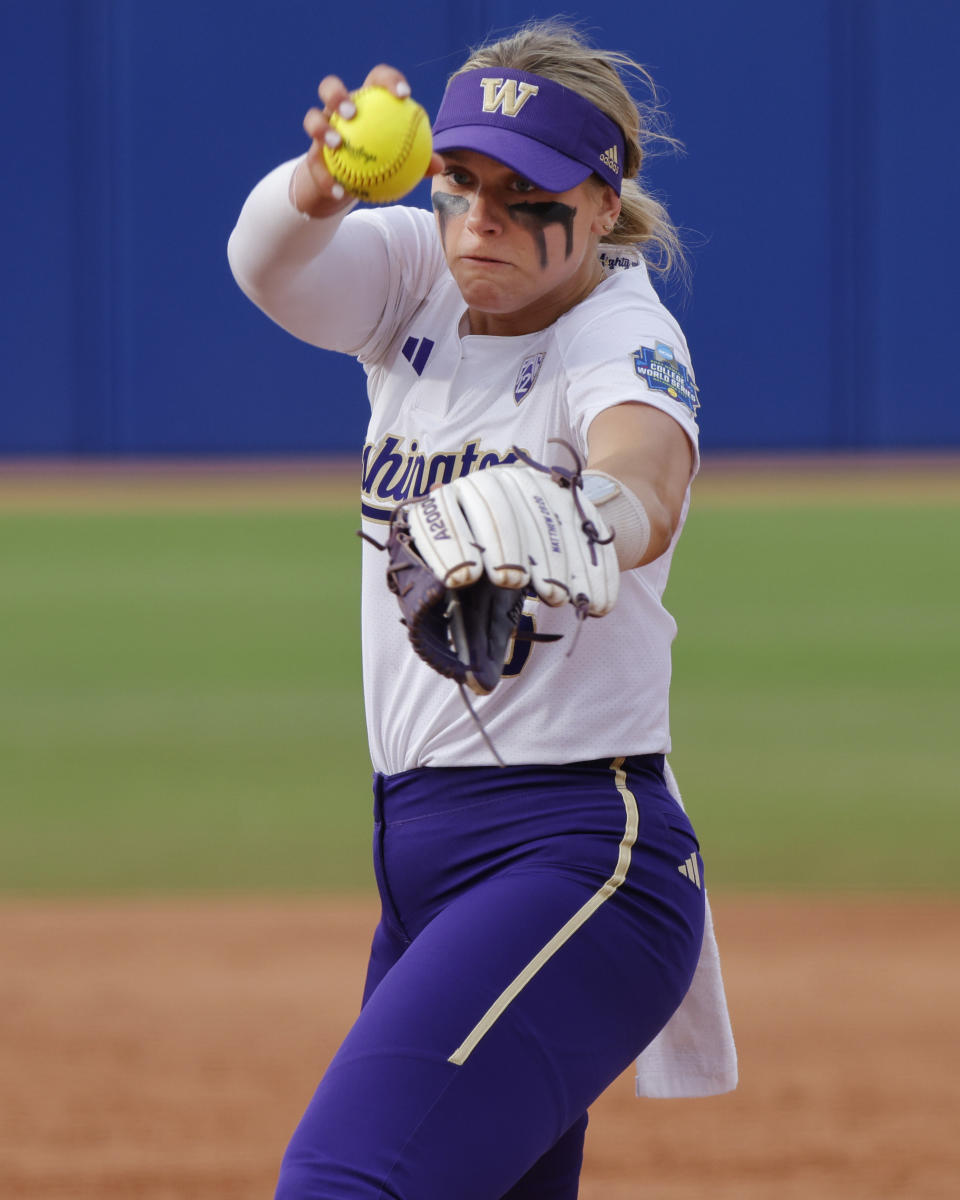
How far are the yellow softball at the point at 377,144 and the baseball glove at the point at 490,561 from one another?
45 centimetres

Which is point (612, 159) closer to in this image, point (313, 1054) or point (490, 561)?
point (490, 561)

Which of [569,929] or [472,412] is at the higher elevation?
[472,412]

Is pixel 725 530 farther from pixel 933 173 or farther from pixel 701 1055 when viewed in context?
pixel 701 1055

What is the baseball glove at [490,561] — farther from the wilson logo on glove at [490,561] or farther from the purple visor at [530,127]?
the purple visor at [530,127]

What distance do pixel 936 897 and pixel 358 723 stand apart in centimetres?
360

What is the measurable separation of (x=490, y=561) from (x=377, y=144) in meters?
0.60

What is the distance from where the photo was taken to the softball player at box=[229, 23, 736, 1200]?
1648mm

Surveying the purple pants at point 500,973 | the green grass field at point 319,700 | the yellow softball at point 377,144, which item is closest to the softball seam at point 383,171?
the yellow softball at point 377,144

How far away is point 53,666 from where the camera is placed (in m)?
9.63

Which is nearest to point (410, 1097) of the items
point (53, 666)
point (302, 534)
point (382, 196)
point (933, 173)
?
point (382, 196)

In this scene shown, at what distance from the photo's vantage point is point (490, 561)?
59.4 inches

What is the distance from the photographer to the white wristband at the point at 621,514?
1.63 metres

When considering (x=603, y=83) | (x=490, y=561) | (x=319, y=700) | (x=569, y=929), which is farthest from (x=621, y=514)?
(x=319, y=700)

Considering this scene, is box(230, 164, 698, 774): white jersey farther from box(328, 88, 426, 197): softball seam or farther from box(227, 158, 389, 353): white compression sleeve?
box(328, 88, 426, 197): softball seam
